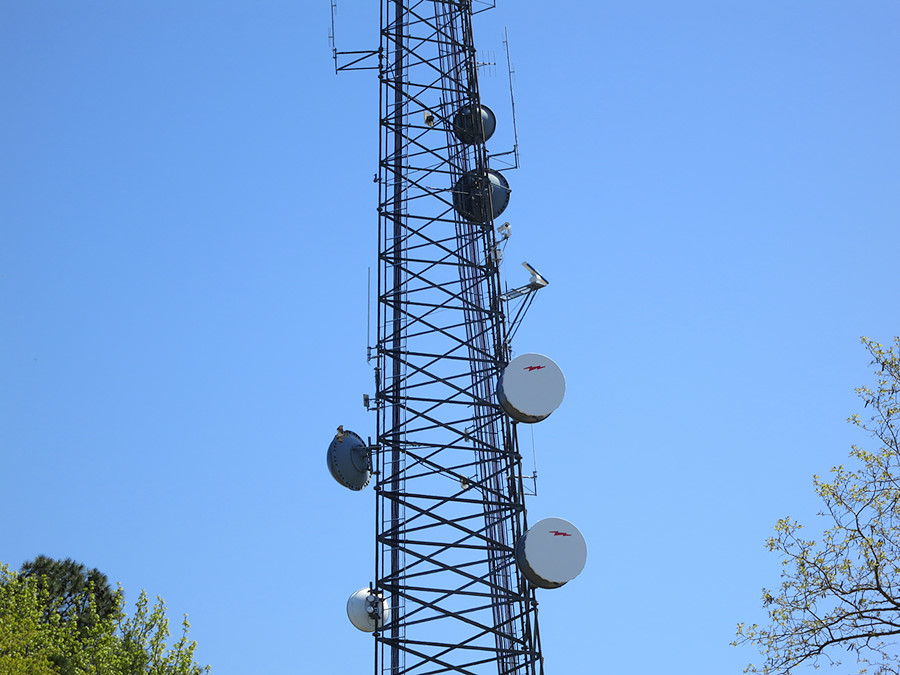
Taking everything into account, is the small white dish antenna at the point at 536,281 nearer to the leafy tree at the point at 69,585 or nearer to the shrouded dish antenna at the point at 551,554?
the shrouded dish antenna at the point at 551,554

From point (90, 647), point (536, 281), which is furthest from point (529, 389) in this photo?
point (90, 647)

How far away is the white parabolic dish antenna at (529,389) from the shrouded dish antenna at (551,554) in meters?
1.96

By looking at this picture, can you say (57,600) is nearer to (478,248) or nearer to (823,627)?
(478,248)

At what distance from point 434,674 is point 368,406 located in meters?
5.09

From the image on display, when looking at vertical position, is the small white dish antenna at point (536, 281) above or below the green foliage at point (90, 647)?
above

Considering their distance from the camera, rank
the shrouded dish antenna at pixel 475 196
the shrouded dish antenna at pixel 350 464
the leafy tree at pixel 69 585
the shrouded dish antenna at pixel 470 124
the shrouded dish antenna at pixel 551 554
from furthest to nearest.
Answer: the leafy tree at pixel 69 585
the shrouded dish antenna at pixel 470 124
the shrouded dish antenna at pixel 475 196
the shrouded dish antenna at pixel 350 464
the shrouded dish antenna at pixel 551 554

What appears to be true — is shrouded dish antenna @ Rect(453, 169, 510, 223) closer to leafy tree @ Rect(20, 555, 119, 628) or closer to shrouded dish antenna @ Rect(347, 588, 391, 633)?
shrouded dish antenna @ Rect(347, 588, 391, 633)

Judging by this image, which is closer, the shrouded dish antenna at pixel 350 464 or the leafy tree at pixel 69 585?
the shrouded dish antenna at pixel 350 464

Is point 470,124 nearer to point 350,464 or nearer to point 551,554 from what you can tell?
point 350,464

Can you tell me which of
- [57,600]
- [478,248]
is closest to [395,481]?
[478,248]

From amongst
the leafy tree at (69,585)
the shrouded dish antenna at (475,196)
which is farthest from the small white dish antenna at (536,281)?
the leafy tree at (69,585)

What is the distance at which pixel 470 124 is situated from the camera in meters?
21.9

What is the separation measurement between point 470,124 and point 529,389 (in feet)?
22.6

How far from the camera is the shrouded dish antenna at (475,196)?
825 inches
